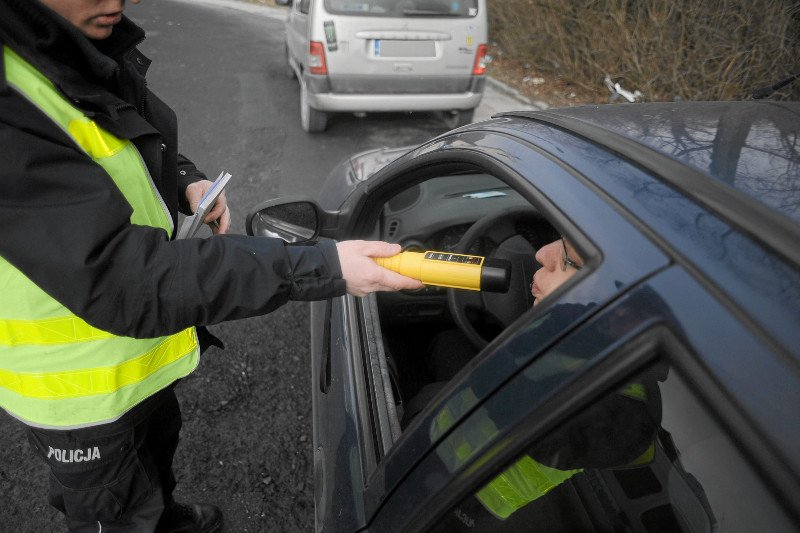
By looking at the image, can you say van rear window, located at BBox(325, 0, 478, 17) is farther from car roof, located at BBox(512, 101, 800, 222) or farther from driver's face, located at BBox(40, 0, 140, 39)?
driver's face, located at BBox(40, 0, 140, 39)

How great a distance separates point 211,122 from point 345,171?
3.86 metres

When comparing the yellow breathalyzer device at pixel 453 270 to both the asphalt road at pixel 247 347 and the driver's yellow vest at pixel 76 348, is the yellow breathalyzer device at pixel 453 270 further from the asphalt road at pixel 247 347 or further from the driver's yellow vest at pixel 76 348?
the asphalt road at pixel 247 347

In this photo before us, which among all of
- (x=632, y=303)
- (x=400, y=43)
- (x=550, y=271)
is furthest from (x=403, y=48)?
(x=632, y=303)

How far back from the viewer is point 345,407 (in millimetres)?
1539

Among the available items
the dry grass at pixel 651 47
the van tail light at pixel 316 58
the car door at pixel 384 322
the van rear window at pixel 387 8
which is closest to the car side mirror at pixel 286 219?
the car door at pixel 384 322

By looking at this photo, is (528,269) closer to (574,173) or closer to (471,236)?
(471,236)

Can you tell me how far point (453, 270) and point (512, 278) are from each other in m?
0.75

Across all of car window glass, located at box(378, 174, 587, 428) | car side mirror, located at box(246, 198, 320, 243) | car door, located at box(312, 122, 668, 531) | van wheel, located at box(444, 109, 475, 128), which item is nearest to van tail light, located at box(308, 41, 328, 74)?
van wheel, located at box(444, 109, 475, 128)

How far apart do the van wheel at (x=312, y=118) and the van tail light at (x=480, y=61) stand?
157 cm

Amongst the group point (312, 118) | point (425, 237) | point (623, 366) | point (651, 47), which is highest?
point (623, 366)

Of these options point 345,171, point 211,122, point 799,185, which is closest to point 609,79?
point 211,122

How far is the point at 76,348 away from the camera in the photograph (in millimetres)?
1249

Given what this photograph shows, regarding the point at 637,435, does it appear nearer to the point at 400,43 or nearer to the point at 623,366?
the point at 623,366

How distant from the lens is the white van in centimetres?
480
